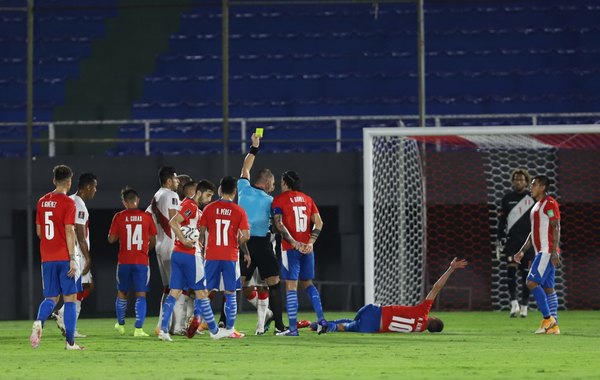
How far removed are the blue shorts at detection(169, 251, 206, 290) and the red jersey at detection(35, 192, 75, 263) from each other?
1.38m

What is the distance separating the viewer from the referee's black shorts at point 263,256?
11.9 meters

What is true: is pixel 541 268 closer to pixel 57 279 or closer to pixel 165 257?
pixel 165 257

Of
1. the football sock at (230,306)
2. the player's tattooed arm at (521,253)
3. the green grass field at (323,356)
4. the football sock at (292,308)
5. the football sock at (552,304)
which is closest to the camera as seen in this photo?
the green grass field at (323,356)

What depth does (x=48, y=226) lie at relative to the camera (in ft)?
33.4

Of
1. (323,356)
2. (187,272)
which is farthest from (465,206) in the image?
(323,356)

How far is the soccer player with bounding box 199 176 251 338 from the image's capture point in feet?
37.0

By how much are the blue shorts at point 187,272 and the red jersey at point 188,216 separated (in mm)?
44

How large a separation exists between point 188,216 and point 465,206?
715 cm

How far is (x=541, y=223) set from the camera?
1209 cm

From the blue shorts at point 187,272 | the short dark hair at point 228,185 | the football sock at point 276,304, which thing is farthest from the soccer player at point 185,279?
the football sock at point 276,304

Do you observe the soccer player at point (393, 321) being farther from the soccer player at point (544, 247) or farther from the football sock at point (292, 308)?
the soccer player at point (544, 247)

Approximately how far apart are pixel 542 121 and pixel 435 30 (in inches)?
108

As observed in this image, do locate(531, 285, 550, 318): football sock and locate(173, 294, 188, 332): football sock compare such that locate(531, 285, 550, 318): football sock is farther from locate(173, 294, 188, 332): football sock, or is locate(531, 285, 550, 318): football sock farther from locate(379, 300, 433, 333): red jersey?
locate(173, 294, 188, 332): football sock

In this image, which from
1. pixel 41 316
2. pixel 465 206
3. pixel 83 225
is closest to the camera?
pixel 41 316
